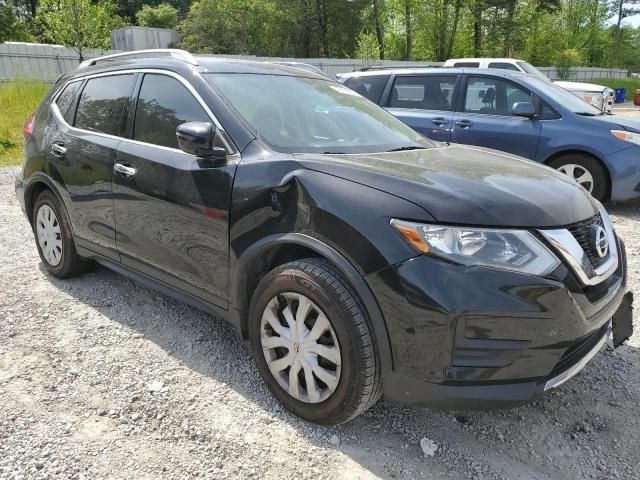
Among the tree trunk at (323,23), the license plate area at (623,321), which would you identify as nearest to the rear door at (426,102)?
the license plate area at (623,321)

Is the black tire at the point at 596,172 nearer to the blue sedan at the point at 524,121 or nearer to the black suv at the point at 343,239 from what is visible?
the blue sedan at the point at 524,121

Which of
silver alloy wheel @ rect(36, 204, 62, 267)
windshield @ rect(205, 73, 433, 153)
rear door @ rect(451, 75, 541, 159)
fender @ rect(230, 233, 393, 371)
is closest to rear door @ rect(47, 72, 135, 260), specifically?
silver alloy wheel @ rect(36, 204, 62, 267)

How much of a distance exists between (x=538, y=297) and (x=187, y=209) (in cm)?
179

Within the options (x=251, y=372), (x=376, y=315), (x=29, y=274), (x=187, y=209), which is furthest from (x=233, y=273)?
(x=29, y=274)

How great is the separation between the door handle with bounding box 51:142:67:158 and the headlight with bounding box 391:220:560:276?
2855mm

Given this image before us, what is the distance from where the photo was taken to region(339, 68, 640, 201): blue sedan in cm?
598

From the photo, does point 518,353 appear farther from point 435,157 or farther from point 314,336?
point 435,157

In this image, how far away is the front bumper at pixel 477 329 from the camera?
193 centimetres

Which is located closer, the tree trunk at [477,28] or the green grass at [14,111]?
the green grass at [14,111]

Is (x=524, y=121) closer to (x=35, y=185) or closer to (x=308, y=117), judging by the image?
(x=308, y=117)

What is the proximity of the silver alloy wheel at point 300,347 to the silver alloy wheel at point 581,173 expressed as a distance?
4924mm

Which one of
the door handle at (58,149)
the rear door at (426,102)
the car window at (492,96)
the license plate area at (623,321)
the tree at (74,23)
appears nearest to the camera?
the license plate area at (623,321)

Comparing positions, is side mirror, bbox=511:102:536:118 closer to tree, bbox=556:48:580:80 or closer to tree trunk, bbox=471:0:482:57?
tree, bbox=556:48:580:80

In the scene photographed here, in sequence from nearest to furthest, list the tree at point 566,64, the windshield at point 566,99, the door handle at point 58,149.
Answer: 1. the door handle at point 58,149
2. the windshield at point 566,99
3. the tree at point 566,64
